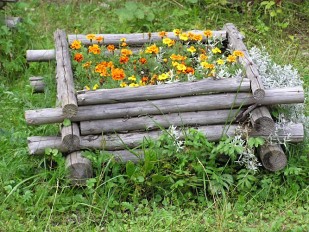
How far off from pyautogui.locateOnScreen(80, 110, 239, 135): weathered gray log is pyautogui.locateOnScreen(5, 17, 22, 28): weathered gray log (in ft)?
9.32

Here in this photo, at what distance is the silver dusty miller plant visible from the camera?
5676 millimetres

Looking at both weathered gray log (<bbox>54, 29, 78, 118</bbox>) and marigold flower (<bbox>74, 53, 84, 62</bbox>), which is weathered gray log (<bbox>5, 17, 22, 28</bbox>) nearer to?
weathered gray log (<bbox>54, 29, 78, 118</bbox>)

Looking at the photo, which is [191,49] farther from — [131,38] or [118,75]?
[118,75]

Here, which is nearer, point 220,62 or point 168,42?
point 220,62

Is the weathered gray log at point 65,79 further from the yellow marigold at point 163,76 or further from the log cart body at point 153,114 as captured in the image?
the yellow marigold at point 163,76

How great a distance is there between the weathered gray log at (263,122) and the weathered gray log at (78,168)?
4.50 feet

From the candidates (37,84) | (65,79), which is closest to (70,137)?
(65,79)

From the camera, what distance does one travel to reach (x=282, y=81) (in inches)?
235

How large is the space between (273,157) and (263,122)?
0.98 feet

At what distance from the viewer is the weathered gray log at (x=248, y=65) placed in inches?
211

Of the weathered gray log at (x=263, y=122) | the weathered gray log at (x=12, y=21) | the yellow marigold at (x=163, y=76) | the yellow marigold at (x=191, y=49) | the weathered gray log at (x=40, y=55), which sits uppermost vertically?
the weathered gray log at (x=12, y=21)

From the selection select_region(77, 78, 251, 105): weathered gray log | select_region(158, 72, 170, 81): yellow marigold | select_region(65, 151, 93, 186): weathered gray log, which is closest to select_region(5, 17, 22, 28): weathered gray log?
select_region(158, 72, 170, 81): yellow marigold

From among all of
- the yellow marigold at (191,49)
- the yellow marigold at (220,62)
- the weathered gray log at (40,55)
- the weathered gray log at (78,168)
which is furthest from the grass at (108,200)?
the yellow marigold at (191,49)

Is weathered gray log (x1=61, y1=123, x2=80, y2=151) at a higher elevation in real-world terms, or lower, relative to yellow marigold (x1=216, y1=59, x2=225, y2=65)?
lower
